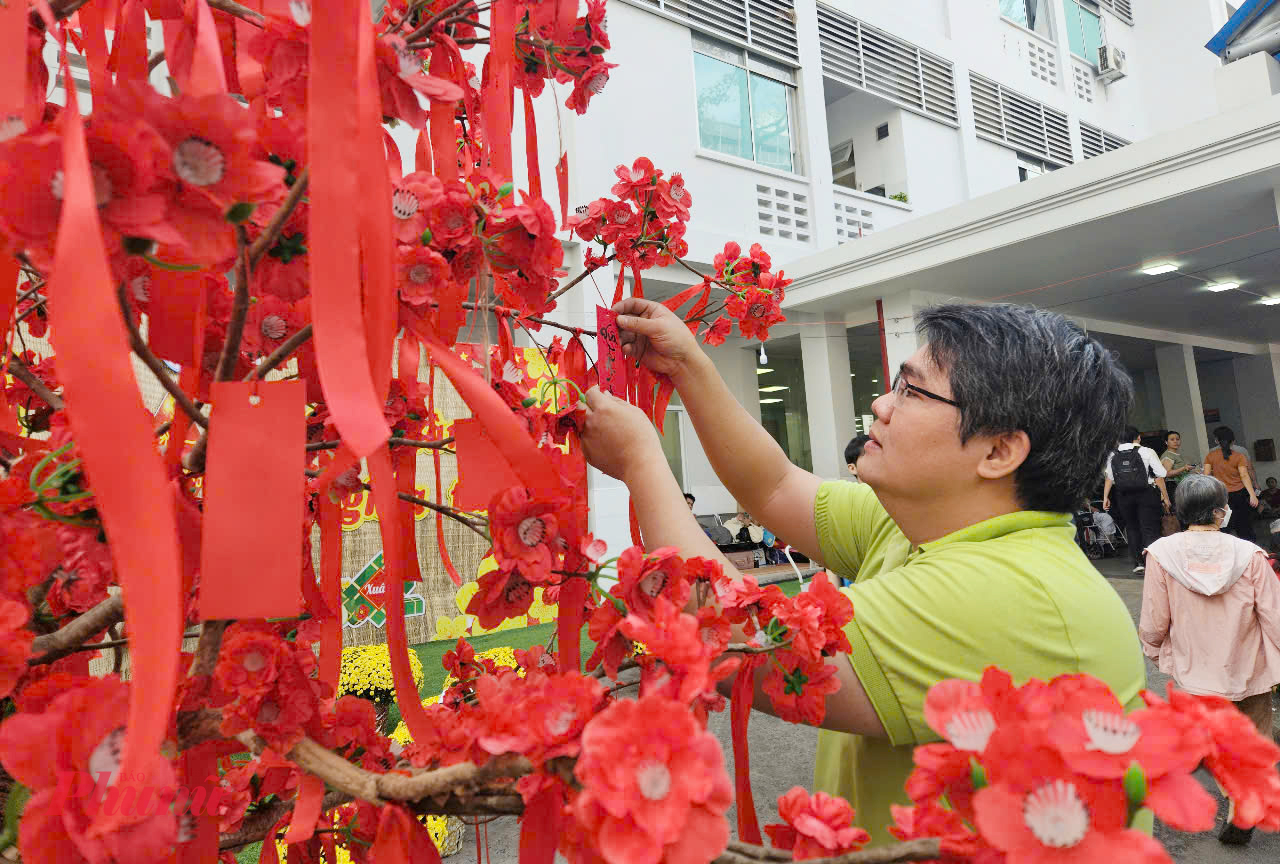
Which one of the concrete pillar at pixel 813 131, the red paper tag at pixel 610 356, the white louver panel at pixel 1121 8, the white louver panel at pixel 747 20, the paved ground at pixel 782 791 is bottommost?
the paved ground at pixel 782 791

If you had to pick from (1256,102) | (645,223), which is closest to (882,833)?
(645,223)

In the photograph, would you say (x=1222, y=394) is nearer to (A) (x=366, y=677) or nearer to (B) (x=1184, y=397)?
(B) (x=1184, y=397)

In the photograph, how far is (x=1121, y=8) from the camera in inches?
497

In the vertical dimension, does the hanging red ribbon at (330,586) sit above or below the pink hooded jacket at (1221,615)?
above

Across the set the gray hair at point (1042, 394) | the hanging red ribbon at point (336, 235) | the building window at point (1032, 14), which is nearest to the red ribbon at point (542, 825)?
the hanging red ribbon at point (336, 235)

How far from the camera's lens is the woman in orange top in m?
6.60

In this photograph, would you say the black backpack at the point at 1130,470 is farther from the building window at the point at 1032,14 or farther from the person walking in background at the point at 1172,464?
the building window at the point at 1032,14

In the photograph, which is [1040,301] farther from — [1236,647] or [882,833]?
[882,833]

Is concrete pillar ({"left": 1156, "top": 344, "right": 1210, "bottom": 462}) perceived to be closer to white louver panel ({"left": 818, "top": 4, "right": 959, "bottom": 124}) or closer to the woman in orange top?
the woman in orange top

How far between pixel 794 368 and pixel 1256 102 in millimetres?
6201

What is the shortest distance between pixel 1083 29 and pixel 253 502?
15.2 meters

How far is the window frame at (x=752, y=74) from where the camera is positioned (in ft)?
24.9

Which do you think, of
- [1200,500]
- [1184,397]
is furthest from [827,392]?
[1184,397]

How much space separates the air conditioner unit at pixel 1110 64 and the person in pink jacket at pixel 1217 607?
11.9m
